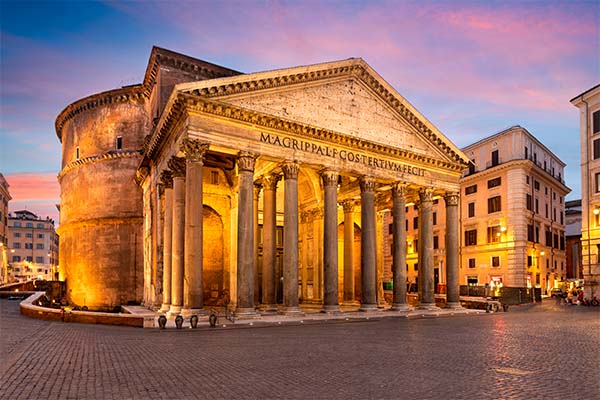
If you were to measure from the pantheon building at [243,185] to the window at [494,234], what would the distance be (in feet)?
52.2

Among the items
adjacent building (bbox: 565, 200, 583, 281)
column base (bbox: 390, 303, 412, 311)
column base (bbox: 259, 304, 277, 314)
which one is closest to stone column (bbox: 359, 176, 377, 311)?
column base (bbox: 390, 303, 412, 311)

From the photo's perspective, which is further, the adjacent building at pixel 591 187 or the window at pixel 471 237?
the window at pixel 471 237

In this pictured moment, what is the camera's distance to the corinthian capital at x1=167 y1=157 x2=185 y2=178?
23808mm

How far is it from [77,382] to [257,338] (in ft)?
25.2

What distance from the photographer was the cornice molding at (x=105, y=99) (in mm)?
36469

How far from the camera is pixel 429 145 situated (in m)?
30.5

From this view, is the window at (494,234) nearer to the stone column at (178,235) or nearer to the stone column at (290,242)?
the stone column at (290,242)

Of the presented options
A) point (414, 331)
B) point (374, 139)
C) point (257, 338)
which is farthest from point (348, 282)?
point (257, 338)

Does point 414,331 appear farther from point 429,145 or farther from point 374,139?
point 429,145

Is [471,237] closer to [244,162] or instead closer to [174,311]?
[244,162]

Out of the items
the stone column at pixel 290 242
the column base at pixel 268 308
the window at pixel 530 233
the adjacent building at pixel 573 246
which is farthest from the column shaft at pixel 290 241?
the adjacent building at pixel 573 246

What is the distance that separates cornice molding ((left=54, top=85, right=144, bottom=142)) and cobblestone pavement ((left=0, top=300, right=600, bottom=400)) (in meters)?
21.6

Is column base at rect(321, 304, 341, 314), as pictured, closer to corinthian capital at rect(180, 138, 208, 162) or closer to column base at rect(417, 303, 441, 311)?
column base at rect(417, 303, 441, 311)

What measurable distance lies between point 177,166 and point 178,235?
3.41 meters
